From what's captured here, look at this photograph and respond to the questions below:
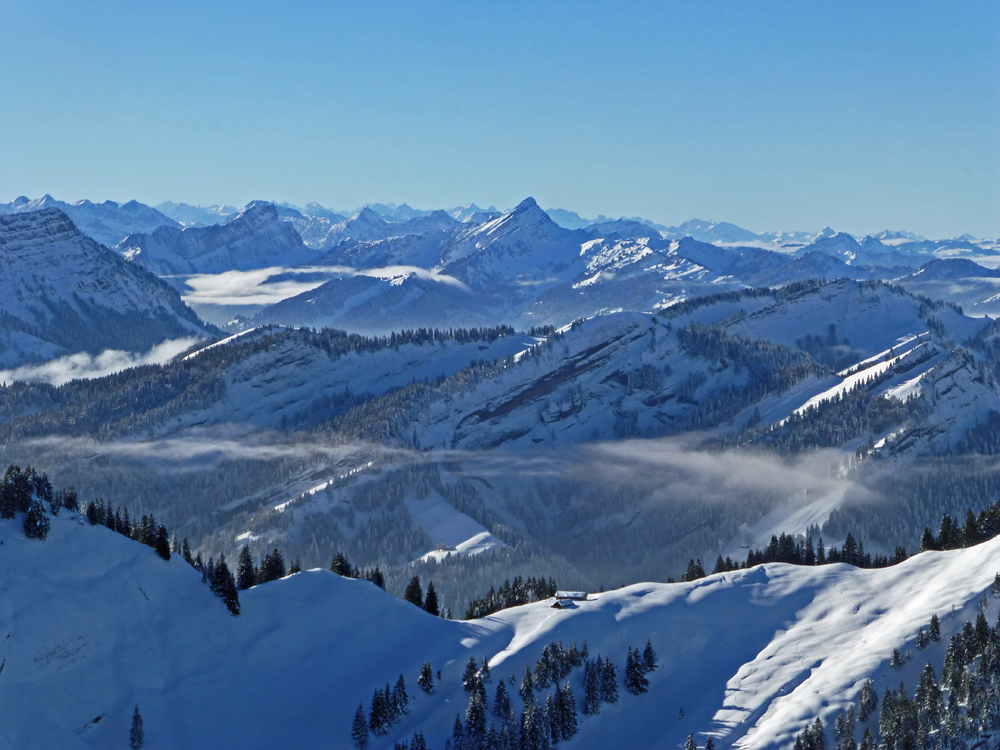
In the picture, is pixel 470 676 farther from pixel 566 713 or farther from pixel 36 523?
pixel 36 523

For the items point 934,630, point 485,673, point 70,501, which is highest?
point 70,501

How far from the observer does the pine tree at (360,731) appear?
379 feet

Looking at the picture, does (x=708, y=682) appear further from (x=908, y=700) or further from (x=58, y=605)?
(x=58, y=605)

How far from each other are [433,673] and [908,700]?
5463cm

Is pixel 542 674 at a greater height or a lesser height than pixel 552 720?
greater

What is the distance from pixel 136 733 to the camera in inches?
4387

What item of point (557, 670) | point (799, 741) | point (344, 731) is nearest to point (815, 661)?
point (799, 741)

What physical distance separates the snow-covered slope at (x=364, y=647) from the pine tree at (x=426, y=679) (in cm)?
99

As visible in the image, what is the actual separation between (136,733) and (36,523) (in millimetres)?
30414

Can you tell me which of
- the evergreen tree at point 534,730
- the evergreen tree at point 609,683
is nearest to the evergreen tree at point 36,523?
the evergreen tree at point 534,730

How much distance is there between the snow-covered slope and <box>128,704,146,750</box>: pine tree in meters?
1.09

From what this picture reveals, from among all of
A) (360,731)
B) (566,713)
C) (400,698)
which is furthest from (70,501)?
(566,713)

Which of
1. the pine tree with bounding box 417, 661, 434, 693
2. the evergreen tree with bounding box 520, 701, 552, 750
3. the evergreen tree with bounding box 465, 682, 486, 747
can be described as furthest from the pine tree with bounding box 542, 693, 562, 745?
the pine tree with bounding box 417, 661, 434, 693

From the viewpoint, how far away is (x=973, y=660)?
10956 centimetres
